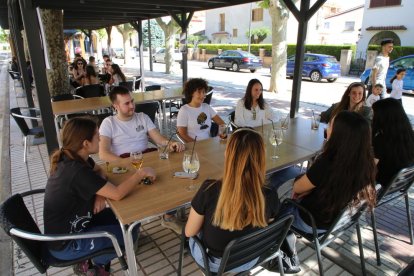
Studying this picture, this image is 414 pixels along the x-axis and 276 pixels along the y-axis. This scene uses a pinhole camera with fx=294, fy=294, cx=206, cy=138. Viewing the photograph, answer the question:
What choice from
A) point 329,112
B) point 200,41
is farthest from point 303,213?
point 200,41

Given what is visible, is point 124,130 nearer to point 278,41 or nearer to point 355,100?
point 355,100

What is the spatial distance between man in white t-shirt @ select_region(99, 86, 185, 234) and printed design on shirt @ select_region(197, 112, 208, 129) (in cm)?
55

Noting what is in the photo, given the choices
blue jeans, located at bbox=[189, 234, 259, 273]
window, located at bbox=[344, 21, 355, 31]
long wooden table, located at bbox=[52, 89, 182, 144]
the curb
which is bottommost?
the curb

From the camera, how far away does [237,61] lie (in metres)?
16.8

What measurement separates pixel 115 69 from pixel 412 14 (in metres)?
17.3

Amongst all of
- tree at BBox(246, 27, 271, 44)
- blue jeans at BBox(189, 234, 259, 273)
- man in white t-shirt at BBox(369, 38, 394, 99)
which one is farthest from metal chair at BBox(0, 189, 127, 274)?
tree at BBox(246, 27, 271, 44)

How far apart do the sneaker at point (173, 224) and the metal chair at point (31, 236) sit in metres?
0.89

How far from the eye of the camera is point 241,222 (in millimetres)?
1363

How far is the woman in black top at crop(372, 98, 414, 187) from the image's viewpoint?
2197mm

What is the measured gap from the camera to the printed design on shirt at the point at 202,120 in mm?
3199

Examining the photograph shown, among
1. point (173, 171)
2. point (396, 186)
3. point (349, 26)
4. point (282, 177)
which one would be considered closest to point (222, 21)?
point (349, 26)

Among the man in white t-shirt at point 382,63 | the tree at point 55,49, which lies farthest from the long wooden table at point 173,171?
the tree at point 55,49

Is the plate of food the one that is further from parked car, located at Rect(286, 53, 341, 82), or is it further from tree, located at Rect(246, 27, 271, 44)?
tree, located at Rect(246, 27, 271, 44)

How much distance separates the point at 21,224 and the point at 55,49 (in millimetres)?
4959
